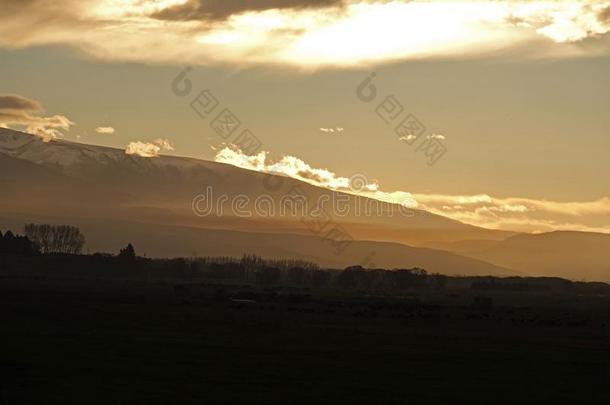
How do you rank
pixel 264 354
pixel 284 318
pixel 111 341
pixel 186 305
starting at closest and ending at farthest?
pixel 264 354
pixel 111 341
pixel 284 318
pixel 186 305

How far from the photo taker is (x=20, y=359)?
130 ft

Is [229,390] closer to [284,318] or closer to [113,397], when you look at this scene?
[113,397]

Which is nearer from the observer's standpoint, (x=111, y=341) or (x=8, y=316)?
(x=111, y=341)

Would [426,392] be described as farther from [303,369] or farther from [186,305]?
[186,305]

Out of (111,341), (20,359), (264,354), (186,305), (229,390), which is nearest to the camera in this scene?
(229,390)

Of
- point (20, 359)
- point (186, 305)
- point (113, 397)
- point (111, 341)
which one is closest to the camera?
point (113, 397)

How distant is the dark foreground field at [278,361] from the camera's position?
3366cm

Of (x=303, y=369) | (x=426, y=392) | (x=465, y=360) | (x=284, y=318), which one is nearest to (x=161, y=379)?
(x=303, y=369)

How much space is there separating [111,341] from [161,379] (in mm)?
14037

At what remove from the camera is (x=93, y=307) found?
264 ft

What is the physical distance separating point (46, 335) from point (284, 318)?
95.4ft

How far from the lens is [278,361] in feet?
142

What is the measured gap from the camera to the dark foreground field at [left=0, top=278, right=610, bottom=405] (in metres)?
33.7

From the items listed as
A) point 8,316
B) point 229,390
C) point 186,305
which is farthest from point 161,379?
point 186,305
